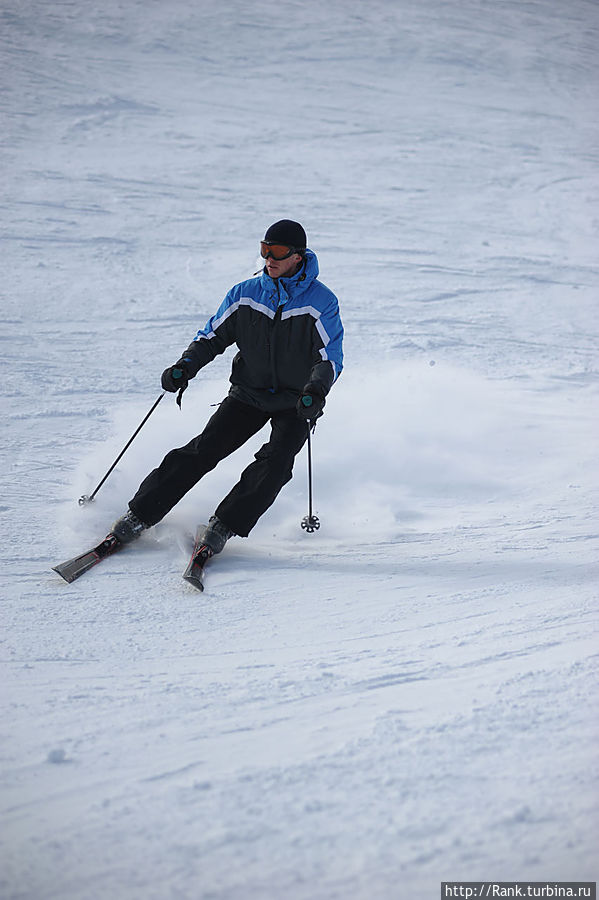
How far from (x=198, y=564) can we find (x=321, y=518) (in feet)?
3.39

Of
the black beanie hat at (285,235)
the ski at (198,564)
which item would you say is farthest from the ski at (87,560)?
the black beanie hat at (285,235)

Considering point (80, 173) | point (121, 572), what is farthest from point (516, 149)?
point (121, 572)

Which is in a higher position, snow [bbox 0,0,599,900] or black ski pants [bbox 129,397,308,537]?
black ski pants [bbox 129,397,308,537]

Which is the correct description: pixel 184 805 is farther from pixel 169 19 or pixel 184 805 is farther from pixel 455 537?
pixel 169 19

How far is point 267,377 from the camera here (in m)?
3.96

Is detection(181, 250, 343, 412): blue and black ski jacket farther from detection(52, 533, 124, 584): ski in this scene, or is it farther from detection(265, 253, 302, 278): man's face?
detection(52, 533, 124, 584): ski

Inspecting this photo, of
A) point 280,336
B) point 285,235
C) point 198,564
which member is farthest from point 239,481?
point 285,235

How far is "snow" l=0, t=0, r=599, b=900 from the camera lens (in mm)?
2322

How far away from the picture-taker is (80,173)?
10086 millimetres

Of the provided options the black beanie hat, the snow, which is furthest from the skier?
the snow

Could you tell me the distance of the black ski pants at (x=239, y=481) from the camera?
3.77 m

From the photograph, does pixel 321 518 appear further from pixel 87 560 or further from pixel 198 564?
pixel 87 560

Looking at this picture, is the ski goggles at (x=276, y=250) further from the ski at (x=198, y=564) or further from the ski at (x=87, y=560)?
the ski at (x=87, y=560)

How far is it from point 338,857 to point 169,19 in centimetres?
1621
